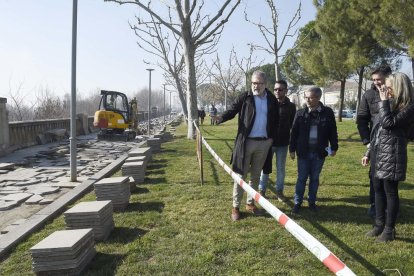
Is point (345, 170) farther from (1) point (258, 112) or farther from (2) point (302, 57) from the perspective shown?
(2) point (302, 57)

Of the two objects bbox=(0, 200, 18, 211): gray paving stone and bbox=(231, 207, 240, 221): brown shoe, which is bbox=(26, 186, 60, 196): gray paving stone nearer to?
bbox=(0, 200, 18, 211): gray paving stone

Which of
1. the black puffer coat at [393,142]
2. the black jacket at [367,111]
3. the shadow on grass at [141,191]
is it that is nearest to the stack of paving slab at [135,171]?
the shadow on grass at [141,191]

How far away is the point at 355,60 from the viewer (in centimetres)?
1900

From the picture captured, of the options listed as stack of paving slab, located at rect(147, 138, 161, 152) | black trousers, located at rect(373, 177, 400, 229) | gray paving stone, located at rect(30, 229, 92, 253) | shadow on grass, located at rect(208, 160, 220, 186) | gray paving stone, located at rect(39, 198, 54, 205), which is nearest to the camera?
gray paving stone, located at rect(30, 229, 92, 253)

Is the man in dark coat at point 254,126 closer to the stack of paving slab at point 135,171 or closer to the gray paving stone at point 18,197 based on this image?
the stack of paving slab at point 135,171

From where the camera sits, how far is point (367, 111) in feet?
16.0

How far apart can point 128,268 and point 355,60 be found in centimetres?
1800

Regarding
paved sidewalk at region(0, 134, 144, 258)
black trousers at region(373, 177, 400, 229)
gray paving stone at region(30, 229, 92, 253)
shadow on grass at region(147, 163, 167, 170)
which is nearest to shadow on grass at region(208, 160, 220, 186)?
shadow on grass at region(147, 163, 167, 170)

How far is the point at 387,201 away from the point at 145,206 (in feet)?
11.3

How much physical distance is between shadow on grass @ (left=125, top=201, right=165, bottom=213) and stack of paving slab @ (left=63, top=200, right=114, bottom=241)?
1.11m

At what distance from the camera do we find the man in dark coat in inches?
193

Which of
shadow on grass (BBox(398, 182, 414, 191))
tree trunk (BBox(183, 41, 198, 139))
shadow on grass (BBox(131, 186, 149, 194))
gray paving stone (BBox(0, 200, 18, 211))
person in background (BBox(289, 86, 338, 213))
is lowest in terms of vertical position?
gray paving stone (BBox(0, 200, 18, 211))

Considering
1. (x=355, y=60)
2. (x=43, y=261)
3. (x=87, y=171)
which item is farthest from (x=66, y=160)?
(x=355, y=60)

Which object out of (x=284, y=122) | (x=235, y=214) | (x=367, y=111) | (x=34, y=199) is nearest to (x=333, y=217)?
(x=235, y=214)
